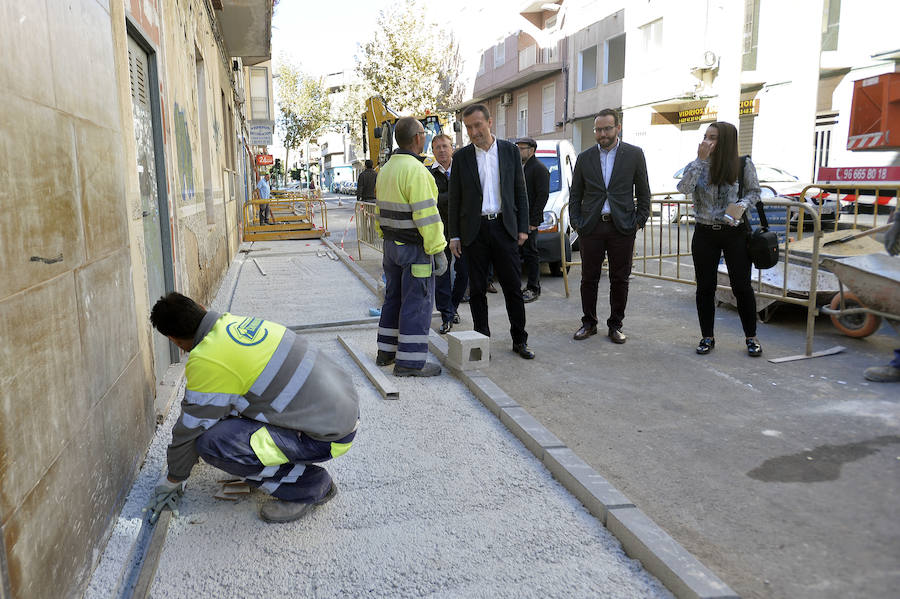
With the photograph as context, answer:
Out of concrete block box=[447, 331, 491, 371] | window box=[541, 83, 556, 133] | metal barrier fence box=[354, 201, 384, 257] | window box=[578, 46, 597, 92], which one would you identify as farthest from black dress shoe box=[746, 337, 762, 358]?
window box=[541, 83, 556, 133]

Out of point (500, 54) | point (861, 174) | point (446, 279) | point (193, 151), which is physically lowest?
point (446, 279)

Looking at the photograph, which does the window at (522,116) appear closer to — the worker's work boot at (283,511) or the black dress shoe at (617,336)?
the black dress shoe at (617,336)

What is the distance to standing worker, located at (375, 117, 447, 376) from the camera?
17.0 feet

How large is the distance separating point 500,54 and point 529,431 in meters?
33.8

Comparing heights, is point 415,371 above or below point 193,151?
below

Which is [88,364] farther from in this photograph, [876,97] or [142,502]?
[876,97]

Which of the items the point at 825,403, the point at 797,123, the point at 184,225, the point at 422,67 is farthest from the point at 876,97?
the point at 422,67

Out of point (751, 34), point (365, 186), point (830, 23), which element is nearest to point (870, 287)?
point (365, 186)

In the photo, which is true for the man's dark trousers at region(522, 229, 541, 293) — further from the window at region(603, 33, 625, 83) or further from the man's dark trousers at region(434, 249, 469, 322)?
the window at region(603, 33, 625, 83)

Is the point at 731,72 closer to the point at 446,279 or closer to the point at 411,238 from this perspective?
the point at 446,279

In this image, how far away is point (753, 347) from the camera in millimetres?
5793

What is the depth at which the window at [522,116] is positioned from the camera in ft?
112

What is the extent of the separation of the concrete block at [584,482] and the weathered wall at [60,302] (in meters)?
2.12

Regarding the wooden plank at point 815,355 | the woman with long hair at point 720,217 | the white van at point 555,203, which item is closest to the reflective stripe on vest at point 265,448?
the woman with long hair at point 720,217
